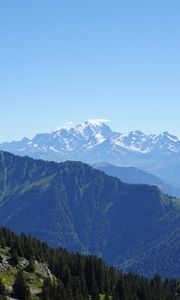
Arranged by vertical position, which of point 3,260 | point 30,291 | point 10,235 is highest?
point 10,235

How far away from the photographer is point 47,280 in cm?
11688

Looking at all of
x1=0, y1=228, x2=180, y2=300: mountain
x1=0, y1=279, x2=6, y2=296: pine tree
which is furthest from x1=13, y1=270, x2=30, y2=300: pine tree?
x1=0, y1=279, x2=6, y2=296: pine tree

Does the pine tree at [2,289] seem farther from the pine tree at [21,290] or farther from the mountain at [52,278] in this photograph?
the pine tree at [21,290]

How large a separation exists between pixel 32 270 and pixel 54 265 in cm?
1563

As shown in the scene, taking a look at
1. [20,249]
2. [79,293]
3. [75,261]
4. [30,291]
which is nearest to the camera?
[30,291]

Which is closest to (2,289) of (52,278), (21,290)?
(21,290)

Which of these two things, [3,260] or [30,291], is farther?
[3,260]

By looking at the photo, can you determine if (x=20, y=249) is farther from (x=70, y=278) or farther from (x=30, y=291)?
(x=30, y=291)

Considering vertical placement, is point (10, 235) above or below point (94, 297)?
above

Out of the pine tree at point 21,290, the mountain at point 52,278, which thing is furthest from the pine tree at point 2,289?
the pine tree at point 21,290

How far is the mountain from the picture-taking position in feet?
353

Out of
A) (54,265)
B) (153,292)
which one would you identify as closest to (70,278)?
(54,265)

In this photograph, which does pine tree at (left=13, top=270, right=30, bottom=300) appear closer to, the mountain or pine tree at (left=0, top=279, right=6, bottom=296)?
the mountain

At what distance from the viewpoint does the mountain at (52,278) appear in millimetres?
107688
